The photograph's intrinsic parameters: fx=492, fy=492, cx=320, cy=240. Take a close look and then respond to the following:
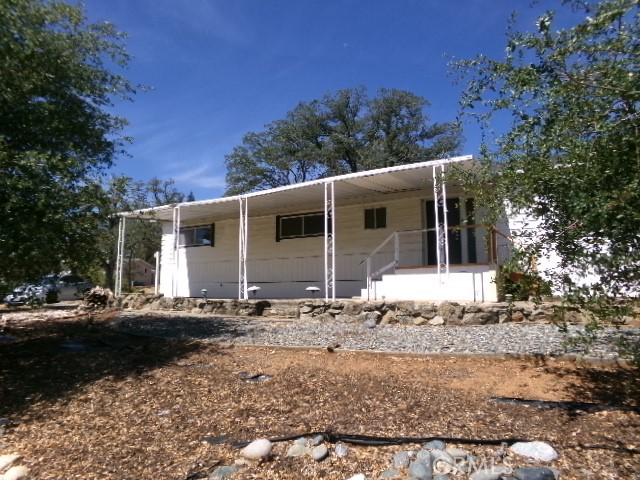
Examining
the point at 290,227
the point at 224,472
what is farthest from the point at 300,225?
the point at 224,472

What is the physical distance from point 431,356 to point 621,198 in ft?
12.9

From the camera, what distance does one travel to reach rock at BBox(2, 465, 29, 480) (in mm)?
3891

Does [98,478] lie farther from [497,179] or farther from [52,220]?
[497,179]

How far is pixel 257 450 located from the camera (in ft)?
12.7

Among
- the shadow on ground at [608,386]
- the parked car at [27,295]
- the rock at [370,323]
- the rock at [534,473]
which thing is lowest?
the rock at [534,473]

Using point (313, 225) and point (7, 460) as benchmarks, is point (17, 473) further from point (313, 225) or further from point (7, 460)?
point (313, 225)

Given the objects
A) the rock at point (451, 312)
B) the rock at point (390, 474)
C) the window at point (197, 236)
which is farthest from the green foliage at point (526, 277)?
the window at point (197, 236)

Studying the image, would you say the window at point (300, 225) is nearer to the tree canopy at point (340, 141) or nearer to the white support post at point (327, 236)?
the white support post at point (327, 236)

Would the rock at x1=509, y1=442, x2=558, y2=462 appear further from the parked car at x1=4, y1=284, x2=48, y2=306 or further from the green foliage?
the parked car at x1=4, y1=284, x2=48, y2=306

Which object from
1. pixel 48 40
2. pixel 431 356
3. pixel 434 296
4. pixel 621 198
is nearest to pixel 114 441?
pixel 431 356

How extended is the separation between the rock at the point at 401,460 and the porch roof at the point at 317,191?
5.82 meters

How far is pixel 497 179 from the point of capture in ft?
14.0

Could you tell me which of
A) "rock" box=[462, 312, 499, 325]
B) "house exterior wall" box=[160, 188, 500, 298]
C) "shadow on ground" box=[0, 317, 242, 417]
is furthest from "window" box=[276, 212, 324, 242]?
"rock" box=[462, 312, 499, 325]

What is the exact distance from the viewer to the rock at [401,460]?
3557 mm
